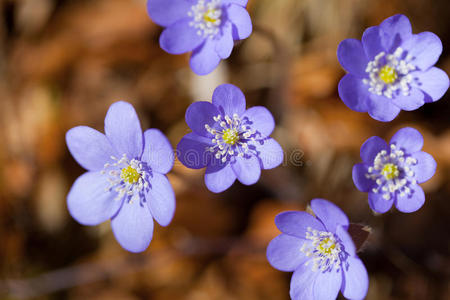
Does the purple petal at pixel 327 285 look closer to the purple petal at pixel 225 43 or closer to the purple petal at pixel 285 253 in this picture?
the purple petal at pixel 285 253

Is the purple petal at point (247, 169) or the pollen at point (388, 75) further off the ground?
the pollen at point (388, 75)

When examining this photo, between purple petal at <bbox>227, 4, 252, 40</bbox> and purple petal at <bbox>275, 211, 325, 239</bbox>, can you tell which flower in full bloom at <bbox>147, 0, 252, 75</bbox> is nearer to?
purple petal at <bbox>227, 4, 252, 40</bbox>

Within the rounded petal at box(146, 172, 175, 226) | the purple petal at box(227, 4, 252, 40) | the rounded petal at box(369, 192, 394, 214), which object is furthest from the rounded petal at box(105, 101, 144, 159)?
the rounded petal at box(369, 192, 394, 214)

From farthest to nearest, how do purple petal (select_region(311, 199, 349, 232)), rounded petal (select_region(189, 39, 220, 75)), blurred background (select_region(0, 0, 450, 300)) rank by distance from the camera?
blurred background (select_region(0, 0, 450, 300)) → rounded petal (select_region(189, 39, 220, 75)) → purple petal (select_region(311, 199, 349, 232))

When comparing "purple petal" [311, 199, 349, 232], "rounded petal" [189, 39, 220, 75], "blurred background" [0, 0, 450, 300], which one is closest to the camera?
"purple petal" [311, 199, 349, 232]

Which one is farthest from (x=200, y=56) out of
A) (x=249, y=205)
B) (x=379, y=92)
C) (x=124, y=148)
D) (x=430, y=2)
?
(x=430, y=2)

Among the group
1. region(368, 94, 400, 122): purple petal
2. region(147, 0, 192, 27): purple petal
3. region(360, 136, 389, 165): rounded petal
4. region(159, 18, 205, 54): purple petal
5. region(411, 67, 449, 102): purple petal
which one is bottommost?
region(360, 136, 389, 165): rounded petal

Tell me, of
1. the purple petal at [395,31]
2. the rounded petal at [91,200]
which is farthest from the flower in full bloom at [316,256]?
the purple petal at [395,31]

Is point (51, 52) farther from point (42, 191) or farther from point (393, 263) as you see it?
point (393, 263)
